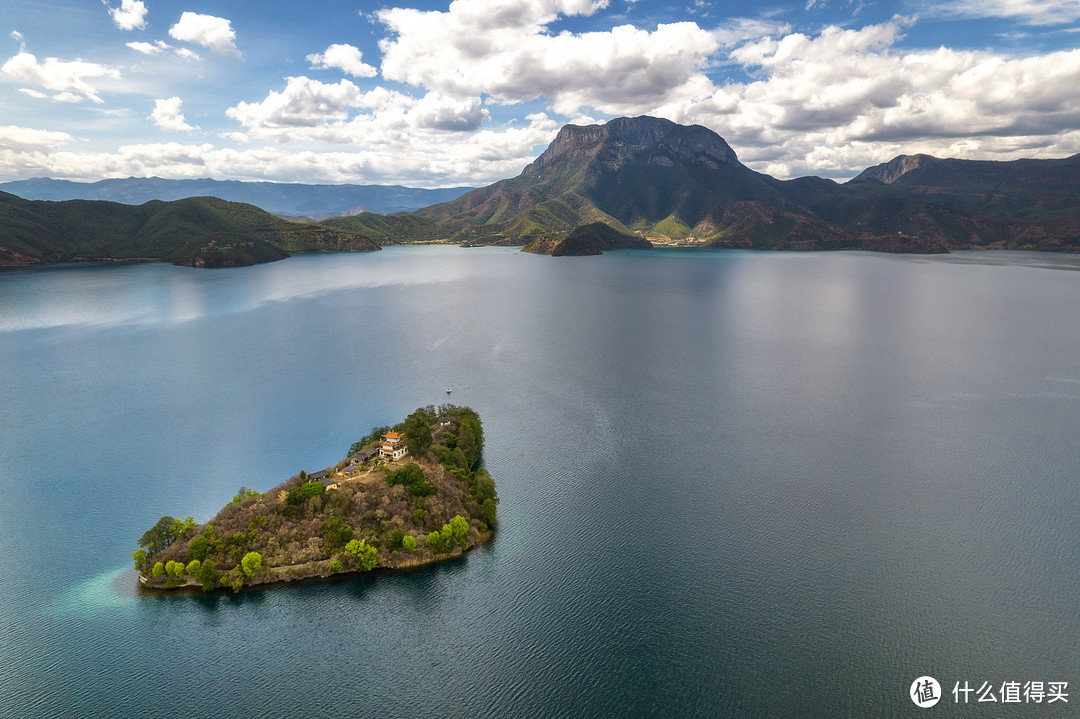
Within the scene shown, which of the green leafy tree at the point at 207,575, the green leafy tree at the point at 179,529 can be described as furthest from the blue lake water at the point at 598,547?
the green leafy tree at the point at 179,529

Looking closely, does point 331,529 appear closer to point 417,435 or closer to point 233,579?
point 233,579

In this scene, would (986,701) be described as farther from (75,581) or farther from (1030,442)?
(75,581)

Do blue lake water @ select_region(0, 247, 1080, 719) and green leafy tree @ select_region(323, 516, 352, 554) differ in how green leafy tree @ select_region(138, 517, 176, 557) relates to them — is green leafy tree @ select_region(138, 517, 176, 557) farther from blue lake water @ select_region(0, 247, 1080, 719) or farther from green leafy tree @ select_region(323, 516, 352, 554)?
green leafy tree @ select_region(323, 516, 352, 554)

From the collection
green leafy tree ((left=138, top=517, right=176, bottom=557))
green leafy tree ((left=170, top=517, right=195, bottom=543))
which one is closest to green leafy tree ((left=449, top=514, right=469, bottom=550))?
green leafy tree ((left=170, top=517, right=195, bottom=543))

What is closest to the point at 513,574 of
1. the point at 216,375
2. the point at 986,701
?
the point at 986,701

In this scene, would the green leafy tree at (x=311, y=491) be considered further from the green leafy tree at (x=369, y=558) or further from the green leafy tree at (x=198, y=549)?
the green leafy tree at (x=198, y=549)
